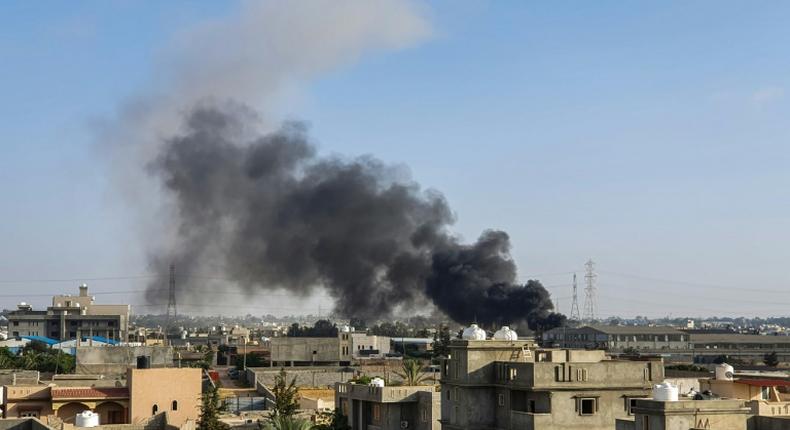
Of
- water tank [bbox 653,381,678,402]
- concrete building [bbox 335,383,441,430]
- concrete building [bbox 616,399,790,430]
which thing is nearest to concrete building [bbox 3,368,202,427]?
concrete building [bbox 335,383,441,430]

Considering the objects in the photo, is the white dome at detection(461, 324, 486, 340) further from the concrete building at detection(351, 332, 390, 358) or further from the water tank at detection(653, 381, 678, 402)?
the concrete building at detection(351, 332, 390, 358)

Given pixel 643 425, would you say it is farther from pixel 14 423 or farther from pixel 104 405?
pixel 104 405

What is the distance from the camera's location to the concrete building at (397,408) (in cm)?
5825

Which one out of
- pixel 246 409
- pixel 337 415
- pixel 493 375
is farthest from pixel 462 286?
pixel 493 375

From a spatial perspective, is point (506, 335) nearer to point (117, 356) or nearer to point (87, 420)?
point (87, 420)

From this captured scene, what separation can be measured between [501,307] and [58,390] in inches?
5239

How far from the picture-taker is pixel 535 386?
46688 millimetres

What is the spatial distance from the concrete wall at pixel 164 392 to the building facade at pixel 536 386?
18670 mm

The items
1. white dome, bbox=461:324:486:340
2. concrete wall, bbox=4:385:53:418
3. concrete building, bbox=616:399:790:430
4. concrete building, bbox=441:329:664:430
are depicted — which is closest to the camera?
concrete building, bbox=616:399:790:430

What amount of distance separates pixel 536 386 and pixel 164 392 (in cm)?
2492

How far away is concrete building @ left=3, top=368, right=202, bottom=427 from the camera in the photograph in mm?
62141

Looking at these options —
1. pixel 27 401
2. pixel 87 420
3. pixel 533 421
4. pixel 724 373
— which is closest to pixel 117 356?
pixel 27 401

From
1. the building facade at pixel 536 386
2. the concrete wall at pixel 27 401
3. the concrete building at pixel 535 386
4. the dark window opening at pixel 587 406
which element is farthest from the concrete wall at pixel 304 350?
the dark window opening at pixel 587 406

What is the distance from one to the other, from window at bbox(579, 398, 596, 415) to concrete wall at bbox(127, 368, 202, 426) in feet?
77.3
